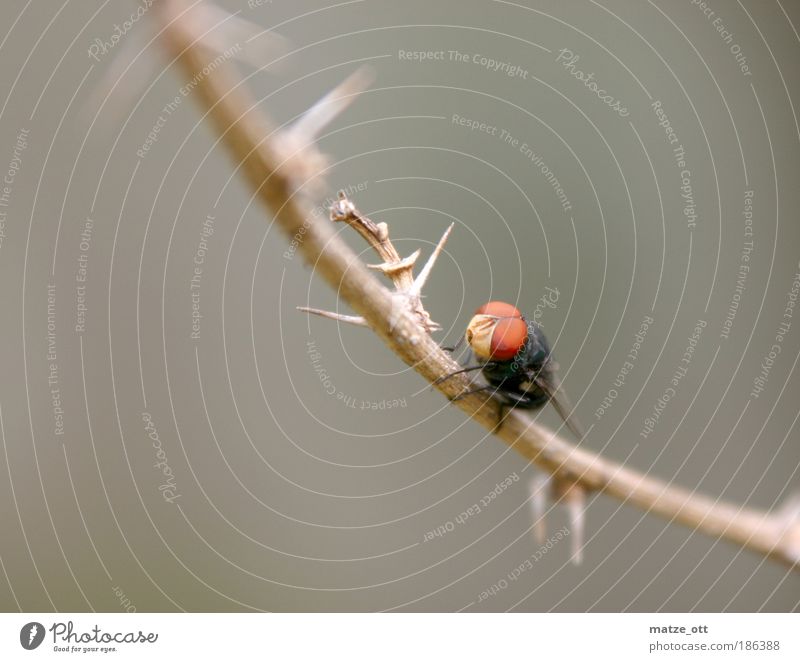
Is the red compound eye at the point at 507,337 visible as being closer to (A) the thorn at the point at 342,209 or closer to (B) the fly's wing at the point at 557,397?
(B) the fly's wing at the point at 557,397

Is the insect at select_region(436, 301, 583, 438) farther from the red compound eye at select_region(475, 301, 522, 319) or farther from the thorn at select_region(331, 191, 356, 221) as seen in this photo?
the thorn at select_region(331, 191, 356, 221)

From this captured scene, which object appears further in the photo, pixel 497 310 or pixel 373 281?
pixel 497 310

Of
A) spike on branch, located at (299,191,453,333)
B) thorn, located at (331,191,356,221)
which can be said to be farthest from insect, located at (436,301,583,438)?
thorn, located at (331,191,356,221)

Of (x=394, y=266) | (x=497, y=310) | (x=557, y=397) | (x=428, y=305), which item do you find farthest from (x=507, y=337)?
(x=428, y=305)

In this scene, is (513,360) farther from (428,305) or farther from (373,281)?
(428,305)

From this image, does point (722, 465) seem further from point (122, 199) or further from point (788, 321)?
point (122, 199)

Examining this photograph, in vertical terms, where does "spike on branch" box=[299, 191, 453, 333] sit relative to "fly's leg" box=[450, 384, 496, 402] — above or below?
above
